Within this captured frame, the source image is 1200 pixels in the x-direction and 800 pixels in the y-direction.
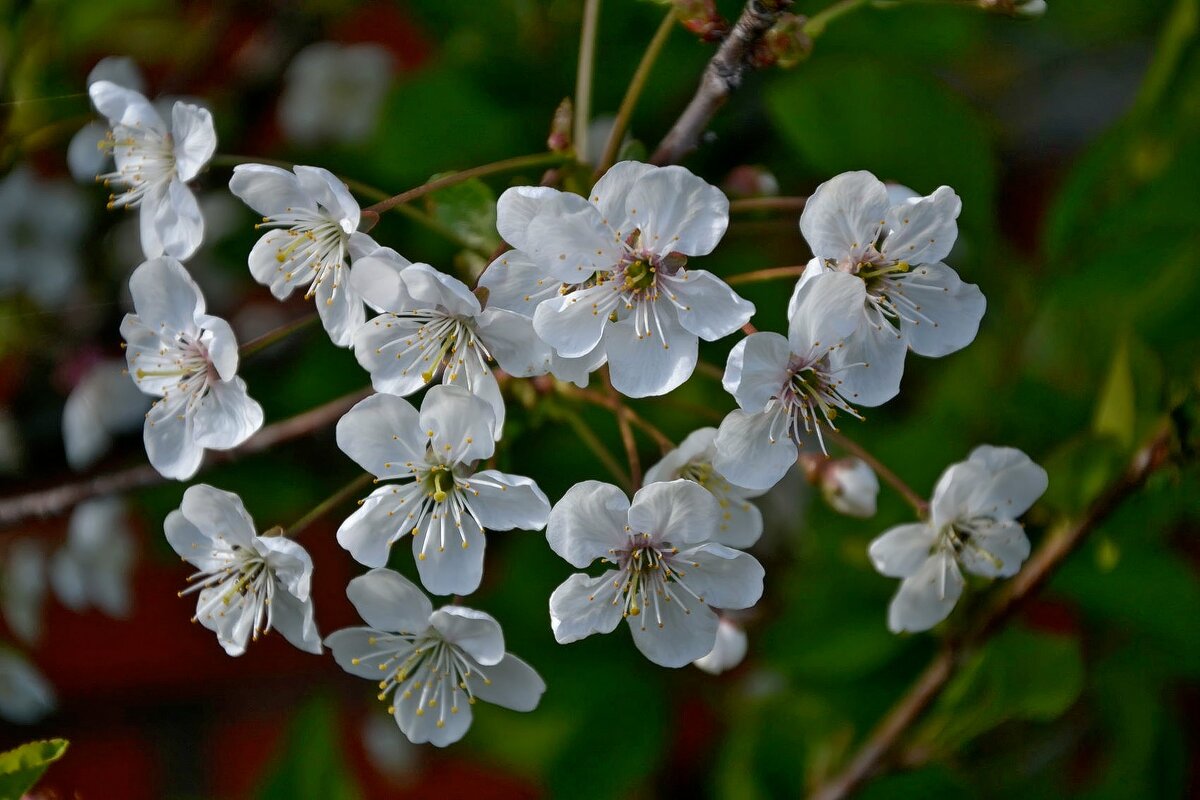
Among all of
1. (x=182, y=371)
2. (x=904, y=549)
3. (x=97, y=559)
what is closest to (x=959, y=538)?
(x=904, y=549)

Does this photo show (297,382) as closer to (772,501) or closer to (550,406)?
(550,406)

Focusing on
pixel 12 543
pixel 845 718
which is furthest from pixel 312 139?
pixel 845 718

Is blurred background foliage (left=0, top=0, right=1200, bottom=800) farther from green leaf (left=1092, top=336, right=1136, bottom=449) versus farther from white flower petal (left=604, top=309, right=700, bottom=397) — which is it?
white flower petal (left=604, top=309, right=700, bottom=397)

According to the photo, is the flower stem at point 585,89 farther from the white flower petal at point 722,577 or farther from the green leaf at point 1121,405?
the green leaf at point 1121,405

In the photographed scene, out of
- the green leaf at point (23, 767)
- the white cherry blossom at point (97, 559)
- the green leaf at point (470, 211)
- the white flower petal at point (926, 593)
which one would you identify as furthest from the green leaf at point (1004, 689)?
the white cherry blossom at point (97, 559)

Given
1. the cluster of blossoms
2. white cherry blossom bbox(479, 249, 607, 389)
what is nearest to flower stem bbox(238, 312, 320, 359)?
the cluster of blossoms

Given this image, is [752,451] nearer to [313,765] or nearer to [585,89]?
[585,89]
